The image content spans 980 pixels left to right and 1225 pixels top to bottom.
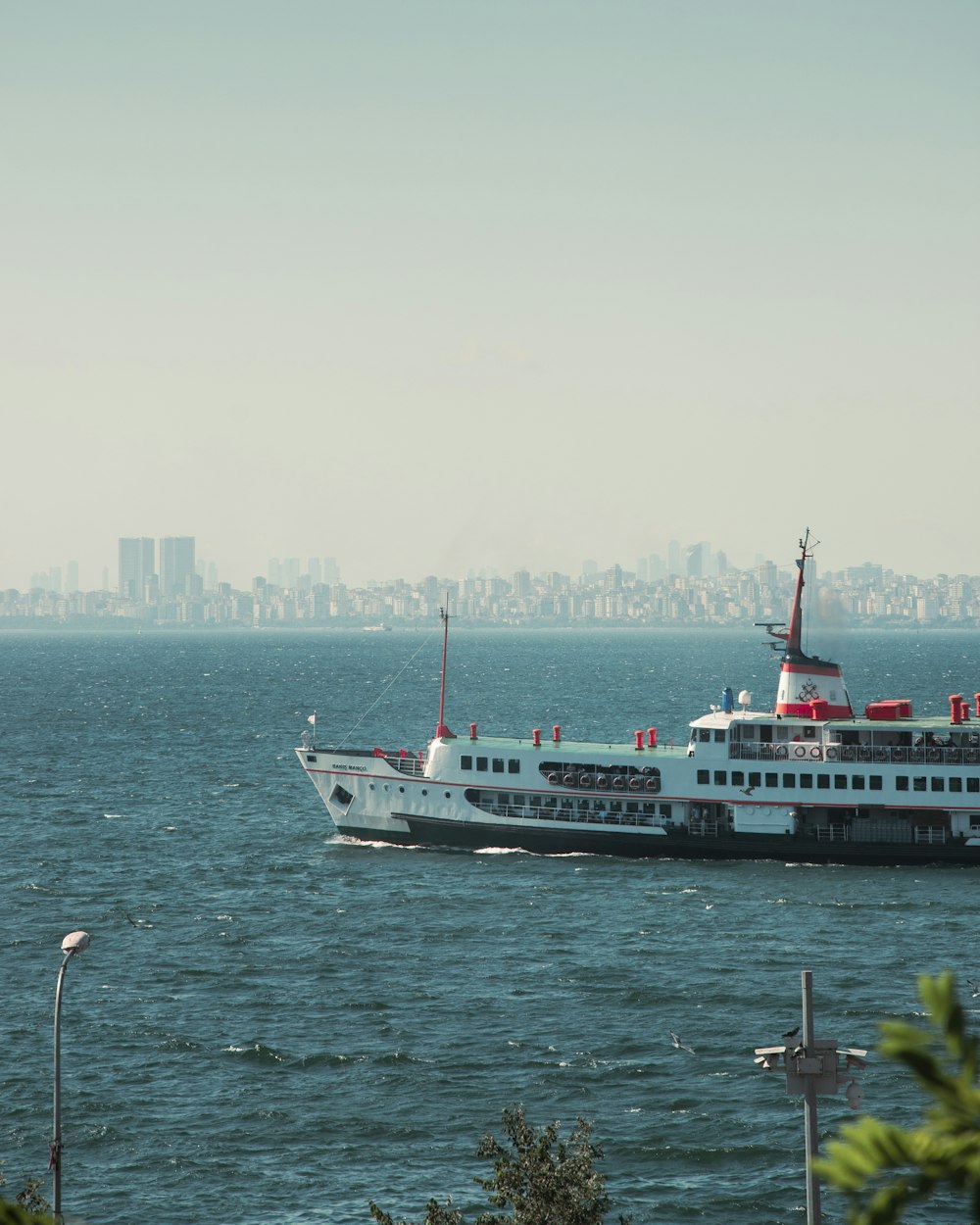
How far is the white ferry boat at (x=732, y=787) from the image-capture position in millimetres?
66250

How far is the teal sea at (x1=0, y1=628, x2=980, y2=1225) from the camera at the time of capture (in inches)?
1371

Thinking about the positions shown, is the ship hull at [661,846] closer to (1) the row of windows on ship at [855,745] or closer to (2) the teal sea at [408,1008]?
(2) the teal sea at [408,1008]

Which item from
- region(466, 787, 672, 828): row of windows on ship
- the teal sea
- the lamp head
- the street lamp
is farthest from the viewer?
region(466, 787, 672, 828): row of windows on ship

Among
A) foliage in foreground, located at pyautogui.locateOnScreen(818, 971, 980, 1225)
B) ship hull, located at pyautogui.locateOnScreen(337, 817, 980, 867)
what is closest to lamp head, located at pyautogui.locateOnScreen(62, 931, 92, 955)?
foliage in foreground, located at pyautogui.locateOnScreen(818, 971, 980, 1225)

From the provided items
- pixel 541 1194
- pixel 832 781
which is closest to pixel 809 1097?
pixel 541 1194

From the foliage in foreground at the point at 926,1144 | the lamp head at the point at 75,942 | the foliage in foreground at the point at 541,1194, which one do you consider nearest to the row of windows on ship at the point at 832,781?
the lamp head at the point at 75,942

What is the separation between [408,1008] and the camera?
46.7m

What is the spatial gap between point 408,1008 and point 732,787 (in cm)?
2526

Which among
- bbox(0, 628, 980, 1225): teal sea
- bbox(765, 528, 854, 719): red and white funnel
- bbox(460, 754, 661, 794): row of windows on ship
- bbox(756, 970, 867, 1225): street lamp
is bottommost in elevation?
bbox(0, 628, 980, 1225): teal sea

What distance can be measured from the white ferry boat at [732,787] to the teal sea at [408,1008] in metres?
1.30

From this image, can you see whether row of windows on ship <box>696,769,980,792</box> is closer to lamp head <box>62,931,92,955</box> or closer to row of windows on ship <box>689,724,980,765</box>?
row of windows on ship <box>689,724,980,765</box>

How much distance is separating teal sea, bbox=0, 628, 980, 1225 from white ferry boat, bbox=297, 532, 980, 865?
1297 mm

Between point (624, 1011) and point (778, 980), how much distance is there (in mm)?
6174

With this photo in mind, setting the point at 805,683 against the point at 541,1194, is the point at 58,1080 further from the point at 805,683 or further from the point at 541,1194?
the point at 805,683
